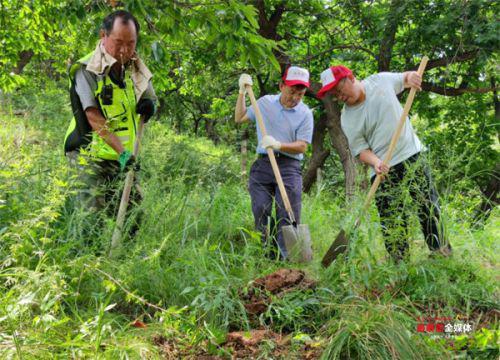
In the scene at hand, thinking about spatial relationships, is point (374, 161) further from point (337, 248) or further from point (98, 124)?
point (98, 124)

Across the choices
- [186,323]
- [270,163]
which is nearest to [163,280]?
[186,323]

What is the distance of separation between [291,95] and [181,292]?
204 centimetres

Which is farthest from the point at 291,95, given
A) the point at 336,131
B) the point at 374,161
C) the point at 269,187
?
the point at 336,131

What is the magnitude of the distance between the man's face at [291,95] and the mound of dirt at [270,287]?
1742 millimetres

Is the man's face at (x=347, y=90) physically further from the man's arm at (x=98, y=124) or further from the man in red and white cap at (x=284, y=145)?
the man's arm at (x=98, y=124)

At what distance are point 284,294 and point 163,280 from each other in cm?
68

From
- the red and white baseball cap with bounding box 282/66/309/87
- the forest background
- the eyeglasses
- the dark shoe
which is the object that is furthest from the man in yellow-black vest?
the dark shoe

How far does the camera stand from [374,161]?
3.30 metres

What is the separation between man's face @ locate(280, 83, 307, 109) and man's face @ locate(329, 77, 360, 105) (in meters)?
0.41

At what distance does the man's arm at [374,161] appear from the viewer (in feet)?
10.4

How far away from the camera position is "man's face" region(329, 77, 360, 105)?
3455 mm

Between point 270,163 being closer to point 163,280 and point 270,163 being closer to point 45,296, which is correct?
point 163,280

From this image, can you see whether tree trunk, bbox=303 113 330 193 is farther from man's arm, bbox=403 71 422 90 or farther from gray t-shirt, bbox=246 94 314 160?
man's arm, bbox=403 71 422 90

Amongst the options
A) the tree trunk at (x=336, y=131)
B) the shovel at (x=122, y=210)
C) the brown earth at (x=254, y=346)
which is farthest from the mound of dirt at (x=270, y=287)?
the tree trunk at (x=336, y=131)
